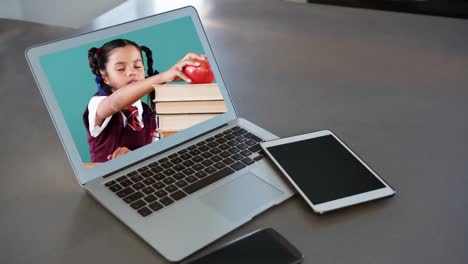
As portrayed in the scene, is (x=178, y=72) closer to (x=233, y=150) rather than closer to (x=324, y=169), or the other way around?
(x=233, y=150)

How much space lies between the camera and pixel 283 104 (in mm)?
976

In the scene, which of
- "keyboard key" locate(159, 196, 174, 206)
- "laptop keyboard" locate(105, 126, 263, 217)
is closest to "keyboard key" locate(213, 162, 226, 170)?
"laptop keyboard" locate(105, 126, 263, 217)

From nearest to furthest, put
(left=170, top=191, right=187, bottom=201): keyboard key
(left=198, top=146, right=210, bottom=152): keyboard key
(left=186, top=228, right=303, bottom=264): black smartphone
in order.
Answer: (left=186, top=228, right=303, bottom=264): black smartphone → (left=170, top=191, right=187, bottom=201): keyboard key → (left=198, top=146, right=210, bottom=152): keyboard key

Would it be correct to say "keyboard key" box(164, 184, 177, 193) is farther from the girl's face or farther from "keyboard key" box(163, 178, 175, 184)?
the girl's face

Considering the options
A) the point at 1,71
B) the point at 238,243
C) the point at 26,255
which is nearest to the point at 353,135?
the point at 238,243

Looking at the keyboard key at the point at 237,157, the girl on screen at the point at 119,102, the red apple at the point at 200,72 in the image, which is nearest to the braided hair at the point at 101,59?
the girl on screen at the point at 119,102

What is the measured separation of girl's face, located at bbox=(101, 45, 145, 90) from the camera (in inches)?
28.9

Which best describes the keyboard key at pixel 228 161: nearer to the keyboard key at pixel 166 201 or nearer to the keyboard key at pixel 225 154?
the keyboard key at pixel 225 154

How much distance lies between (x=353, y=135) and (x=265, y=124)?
16 centimetres

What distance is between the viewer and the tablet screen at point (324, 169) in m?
0.70

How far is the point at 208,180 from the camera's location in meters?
0.72

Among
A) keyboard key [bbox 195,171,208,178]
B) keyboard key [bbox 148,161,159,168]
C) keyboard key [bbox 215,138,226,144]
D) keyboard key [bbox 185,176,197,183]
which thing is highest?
keyboard key [bbox 148,161,159,168]

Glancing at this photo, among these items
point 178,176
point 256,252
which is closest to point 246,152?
point 178,176

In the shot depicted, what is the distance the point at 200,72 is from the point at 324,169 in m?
0.26
